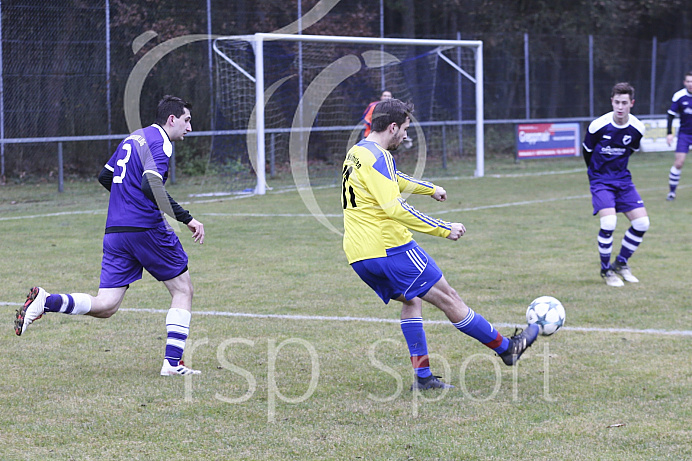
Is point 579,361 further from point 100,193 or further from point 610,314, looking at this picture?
point 100,193

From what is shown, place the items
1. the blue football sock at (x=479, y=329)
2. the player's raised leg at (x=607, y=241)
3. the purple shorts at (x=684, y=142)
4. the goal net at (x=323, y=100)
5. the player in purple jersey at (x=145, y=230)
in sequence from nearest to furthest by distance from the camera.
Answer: the blue football sock at (x=479, y=329)
the player in purple jersey at (x=145, y=230)
the player's raised leg at (x=607, y=241)
the purple shorts at (x=684, y=142)
the goal net at (x=323, y=100)

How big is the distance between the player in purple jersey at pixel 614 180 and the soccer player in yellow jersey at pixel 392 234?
3.77m

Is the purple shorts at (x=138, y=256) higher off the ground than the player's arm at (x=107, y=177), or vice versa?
the player's arm at (x=107, y=177)

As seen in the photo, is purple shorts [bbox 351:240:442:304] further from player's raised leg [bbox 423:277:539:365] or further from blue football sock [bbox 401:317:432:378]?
blue football sock [bbox 401:317:432:378]

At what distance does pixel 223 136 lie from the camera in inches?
728

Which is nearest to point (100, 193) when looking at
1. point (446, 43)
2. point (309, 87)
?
point (309, 87)

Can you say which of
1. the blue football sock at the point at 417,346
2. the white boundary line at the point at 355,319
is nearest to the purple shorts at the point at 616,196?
the white boundary line at the point at 355,319

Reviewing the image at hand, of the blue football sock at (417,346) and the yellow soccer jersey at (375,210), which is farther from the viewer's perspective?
the blue football sock at (417,346)

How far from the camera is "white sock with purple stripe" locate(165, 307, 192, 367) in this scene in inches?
219

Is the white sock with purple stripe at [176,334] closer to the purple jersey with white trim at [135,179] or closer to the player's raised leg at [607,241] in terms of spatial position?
the purple jersey with white trim at [135,179]

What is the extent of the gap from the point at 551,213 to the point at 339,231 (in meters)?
3.72

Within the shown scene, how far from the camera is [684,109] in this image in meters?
15.6

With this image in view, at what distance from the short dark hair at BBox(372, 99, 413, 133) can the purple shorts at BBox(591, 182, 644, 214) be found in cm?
414

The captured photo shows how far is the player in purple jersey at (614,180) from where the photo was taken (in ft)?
28.3
